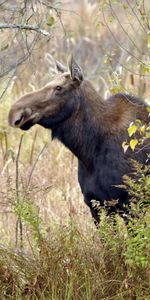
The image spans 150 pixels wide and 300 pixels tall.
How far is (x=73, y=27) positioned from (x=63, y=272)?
16.2 m

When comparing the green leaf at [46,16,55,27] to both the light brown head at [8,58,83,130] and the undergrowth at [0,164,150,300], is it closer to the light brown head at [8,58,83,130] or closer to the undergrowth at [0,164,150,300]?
the light brown head at [8,58,83,130]

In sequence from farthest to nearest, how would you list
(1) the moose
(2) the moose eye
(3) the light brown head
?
(2) the moose eye < (1) the moose < (3) the light brown head

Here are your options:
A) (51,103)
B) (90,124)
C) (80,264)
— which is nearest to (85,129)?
(90,124)

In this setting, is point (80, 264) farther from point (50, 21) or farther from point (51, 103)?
point (50, 21)

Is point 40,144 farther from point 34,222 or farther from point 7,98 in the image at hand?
point 34,222

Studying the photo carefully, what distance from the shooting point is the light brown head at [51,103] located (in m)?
8.80

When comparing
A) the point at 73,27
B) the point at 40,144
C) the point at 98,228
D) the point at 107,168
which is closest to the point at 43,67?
the point at 40,144

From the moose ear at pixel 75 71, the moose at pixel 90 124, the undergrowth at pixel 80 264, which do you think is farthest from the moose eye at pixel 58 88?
the undergrowth at pixel 80 264

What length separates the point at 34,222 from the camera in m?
7.79

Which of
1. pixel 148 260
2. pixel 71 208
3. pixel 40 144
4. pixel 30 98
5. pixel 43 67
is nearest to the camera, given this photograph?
pixel 148 260

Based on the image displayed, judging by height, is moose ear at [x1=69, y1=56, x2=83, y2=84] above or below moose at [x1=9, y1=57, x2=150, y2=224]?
above

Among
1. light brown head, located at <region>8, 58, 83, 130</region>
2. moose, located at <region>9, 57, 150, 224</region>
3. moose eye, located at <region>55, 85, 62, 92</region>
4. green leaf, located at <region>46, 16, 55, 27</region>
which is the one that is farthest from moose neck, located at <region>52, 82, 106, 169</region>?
green leaf, located at <region>46, 16, 55, 27</region>

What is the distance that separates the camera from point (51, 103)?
9.03 meters

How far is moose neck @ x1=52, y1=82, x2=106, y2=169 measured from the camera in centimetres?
927
